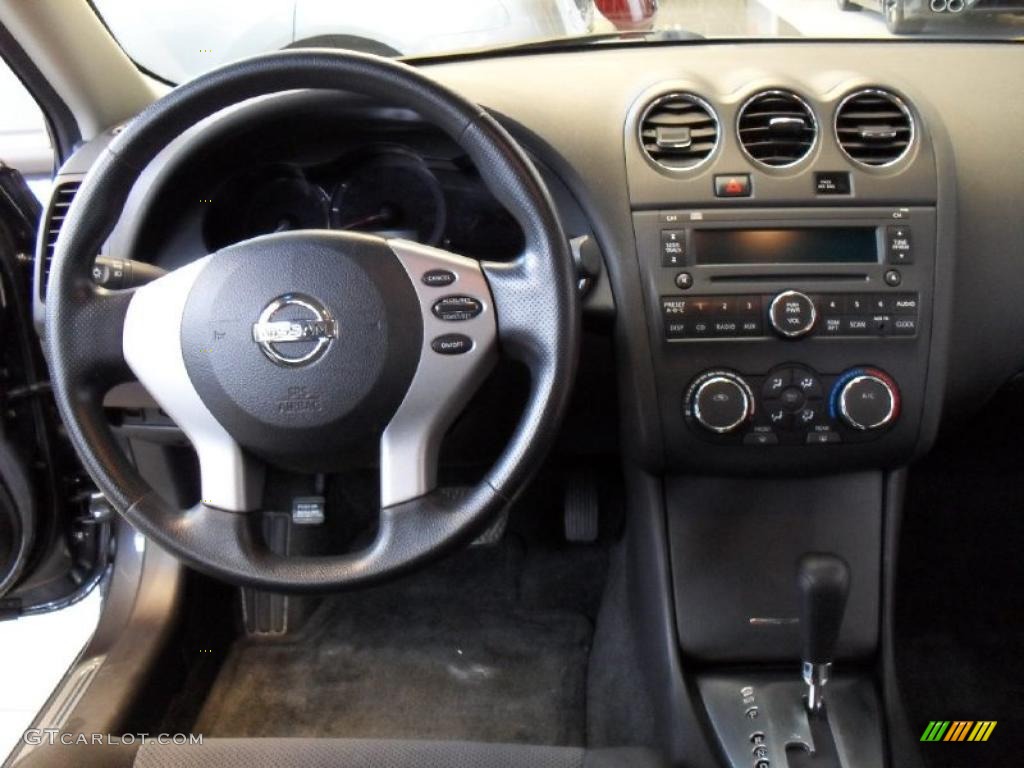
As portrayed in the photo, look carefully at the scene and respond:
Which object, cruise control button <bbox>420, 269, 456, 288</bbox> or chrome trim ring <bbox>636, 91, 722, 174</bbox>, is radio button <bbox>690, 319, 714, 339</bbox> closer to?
chrome trim ring <bbox>636, 91, 722, 174</bbox>

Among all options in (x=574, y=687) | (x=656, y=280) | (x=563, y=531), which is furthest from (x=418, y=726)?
(x=656, y=280)

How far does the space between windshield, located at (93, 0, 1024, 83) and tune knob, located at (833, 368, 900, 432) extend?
1.52ft

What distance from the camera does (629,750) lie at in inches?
37.0

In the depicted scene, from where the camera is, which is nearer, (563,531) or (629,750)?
(629,750)

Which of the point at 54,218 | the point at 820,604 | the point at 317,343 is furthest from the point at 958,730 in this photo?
the point at 54,218

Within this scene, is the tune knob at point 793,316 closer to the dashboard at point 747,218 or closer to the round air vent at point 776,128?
the dashboard at point 747,218

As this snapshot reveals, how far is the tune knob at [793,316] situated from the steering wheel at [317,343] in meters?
0.26

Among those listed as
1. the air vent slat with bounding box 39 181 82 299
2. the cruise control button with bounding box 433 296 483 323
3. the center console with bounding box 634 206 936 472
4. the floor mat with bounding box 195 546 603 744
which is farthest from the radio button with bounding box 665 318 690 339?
the air vent slat with bounding box 39 181 82 299

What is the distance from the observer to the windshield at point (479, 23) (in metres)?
1.25

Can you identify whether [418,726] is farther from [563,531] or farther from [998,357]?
[998,357]

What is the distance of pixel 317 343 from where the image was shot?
869 millimetres

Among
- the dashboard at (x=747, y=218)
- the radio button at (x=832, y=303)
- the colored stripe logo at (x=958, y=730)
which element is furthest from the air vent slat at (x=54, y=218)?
the colored stripe logo at (x=958, y=730)

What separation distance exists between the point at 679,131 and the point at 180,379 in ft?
1.87

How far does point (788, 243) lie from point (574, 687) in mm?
776
